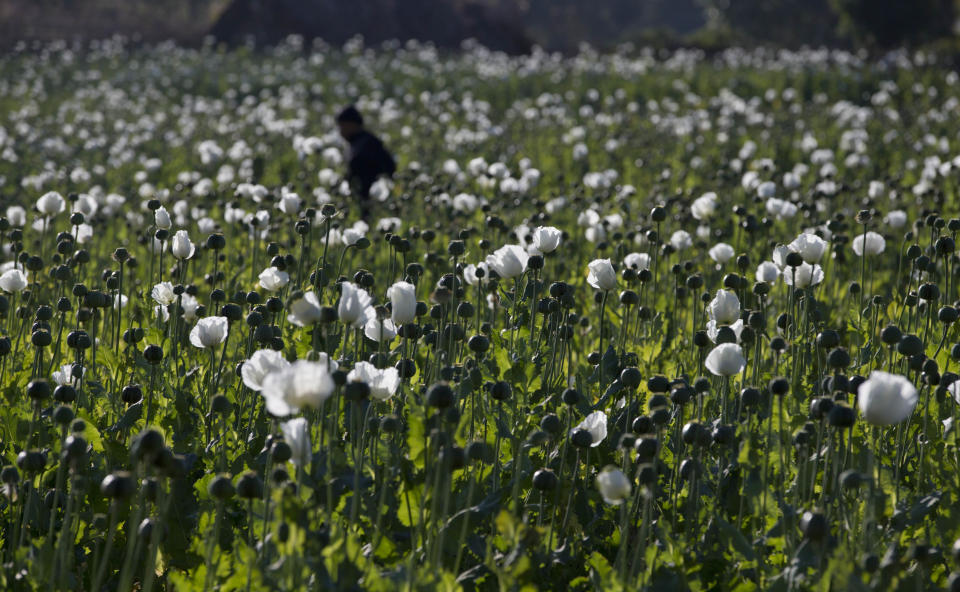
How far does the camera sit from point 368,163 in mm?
9430

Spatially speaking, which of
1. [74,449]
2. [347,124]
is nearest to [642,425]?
[74,449]

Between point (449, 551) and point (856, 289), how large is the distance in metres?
2.83

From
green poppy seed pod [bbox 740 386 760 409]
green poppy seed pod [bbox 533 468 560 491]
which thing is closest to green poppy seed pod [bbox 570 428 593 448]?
green poppy seed pod [bbox 533 468 560 491]

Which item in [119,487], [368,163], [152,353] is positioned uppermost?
[119,487]

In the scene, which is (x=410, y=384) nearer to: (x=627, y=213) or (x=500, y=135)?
(x=627, y=213)

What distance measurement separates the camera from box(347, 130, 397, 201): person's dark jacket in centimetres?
942

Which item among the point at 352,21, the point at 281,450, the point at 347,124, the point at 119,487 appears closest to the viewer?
the point at 119,487

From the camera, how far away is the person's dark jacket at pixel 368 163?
30.9 ft

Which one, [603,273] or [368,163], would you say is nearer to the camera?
[603,273]

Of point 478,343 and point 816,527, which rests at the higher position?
point 816,527

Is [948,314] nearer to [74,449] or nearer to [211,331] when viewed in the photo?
[211,331]

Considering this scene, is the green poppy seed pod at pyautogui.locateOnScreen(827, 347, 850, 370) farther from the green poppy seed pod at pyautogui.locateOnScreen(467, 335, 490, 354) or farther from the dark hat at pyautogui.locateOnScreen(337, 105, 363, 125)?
the dark hat at pyautogui.locateOnScreen(337, 105, 363, 125)

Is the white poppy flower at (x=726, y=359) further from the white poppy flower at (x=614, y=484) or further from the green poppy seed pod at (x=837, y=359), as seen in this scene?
the white poppy flower at (x=614, y=484)

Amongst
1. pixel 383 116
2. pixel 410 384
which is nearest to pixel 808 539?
pixel 410 384
